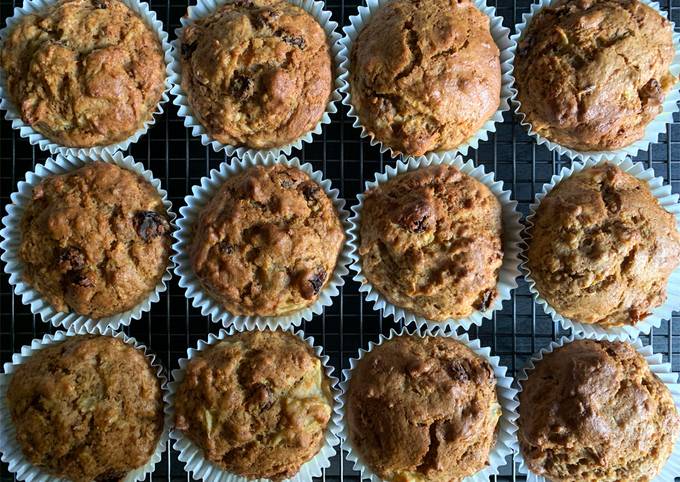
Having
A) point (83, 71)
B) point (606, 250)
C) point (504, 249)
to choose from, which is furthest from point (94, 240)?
point (606, 250)

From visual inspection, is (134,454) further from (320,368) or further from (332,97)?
(332,97)

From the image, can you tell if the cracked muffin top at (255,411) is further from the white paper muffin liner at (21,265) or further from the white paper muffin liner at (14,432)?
the white paper muffin liner at (21,265)

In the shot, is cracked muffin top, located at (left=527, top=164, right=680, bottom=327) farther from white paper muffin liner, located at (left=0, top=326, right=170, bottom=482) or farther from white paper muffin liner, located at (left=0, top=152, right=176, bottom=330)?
white paper muffin liner, located at (left=0, top=326, right=170, bottom=482)

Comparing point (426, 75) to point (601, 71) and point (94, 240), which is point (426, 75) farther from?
point (94, 240)

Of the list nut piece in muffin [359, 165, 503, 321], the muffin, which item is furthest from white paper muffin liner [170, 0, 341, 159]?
the muffin

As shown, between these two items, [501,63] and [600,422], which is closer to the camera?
[600,422]

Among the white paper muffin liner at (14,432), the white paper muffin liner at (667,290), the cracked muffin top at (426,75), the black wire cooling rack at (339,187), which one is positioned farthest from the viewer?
the black wire cooling rack at (339,187)

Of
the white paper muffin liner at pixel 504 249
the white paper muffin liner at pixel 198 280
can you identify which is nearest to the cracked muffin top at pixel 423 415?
the white paper muffin liner at pixel 504 249

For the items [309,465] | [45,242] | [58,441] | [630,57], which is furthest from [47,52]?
[630,57]
